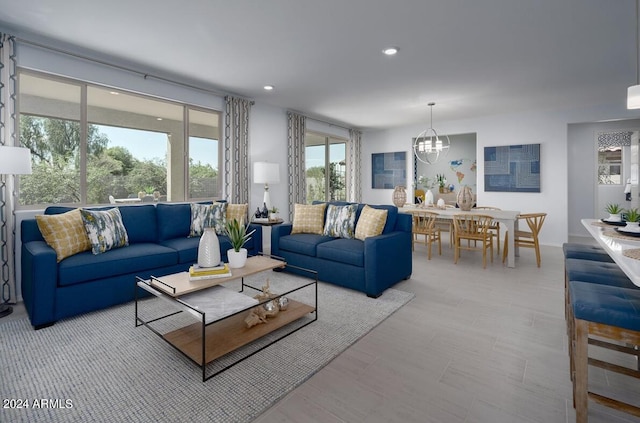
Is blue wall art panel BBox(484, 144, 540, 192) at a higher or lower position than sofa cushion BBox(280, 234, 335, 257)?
higher

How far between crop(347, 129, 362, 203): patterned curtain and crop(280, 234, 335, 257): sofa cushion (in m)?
4.06

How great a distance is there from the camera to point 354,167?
7867 millimetres

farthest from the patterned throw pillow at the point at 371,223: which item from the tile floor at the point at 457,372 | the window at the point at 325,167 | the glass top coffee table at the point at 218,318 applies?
the window at the point at 325,167

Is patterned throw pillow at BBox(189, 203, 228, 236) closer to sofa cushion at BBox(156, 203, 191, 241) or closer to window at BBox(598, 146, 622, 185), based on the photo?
sofa cushion at BBox(156, 203, 191, 241)

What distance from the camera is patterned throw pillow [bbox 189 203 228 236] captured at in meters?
3.89

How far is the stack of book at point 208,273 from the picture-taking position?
230cm

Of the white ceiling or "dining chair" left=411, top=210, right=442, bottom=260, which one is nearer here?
the white ceiling

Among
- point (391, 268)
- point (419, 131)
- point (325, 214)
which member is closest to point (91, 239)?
point (325, 214)

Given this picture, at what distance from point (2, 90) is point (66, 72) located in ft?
1.93

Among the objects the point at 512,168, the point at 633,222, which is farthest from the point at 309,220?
the point at 512,168

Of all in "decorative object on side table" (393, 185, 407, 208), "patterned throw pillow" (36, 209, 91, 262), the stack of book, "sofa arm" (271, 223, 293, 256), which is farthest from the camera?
"decorative object on side table" (393, 185, 407, 208)

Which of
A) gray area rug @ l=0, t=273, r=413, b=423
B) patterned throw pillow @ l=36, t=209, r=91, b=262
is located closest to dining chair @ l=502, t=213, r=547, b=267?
gray area rug @ l=0, t=273, r=413, b=423

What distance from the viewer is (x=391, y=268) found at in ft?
11.0

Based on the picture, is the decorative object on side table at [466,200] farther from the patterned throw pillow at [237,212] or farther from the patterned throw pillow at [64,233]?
the patterned throw pillow at [64,233]
